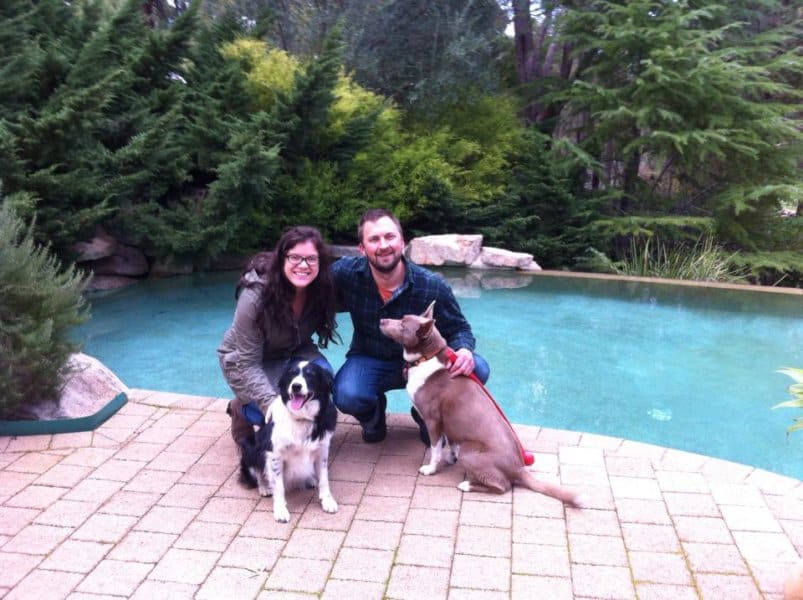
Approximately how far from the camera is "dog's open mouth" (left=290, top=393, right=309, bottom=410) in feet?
8.95

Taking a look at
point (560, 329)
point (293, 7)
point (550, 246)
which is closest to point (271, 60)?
→ point (293, 7)

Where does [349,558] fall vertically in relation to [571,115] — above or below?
below

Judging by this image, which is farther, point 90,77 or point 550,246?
point 550,246

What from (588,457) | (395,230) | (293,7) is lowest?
(588,457)

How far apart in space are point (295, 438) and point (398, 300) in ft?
3.12

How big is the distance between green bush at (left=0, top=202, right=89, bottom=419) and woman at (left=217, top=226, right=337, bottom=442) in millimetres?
1133

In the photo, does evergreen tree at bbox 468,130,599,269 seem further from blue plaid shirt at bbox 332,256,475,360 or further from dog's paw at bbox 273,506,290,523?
dog's paw at bbox 273,506,290,523

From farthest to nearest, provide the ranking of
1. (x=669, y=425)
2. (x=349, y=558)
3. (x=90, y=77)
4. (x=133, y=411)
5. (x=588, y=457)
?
1. (x=90, y=77)
2. (x=669, y=425)
3. (x=133, y=411)
4. (x=588, y=457)
5. (x=349, y=558)

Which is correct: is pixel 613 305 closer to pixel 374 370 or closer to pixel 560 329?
pixel 560 329

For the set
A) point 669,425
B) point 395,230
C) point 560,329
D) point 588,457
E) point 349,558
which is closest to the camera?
point 349,558

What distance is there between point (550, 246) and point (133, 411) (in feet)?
26.4

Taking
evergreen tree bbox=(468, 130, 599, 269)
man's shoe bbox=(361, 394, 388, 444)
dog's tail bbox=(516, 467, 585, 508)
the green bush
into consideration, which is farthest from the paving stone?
evergreen tree bbox=(468, 130, 599, 269)

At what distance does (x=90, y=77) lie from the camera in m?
7.74

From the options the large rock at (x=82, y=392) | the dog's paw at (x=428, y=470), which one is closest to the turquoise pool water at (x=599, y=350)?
the large rock at (x=82, y=392)
